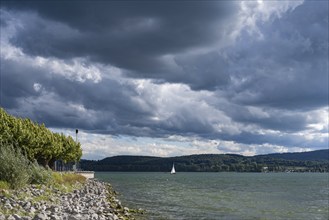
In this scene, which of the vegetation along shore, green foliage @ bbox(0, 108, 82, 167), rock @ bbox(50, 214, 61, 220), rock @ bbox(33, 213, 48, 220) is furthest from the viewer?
green foliage @ bbox(0, 108, 82, 167)

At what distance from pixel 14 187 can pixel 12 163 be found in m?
2.03

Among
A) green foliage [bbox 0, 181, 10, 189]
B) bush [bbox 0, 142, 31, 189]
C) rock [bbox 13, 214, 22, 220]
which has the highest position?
bush [bbox 0, 142, 31, 189]

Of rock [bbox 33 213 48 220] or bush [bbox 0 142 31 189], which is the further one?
bush [bbox 0 142 31 189]

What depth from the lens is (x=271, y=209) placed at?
1996 inches

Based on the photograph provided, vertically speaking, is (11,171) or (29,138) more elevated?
(29,138)

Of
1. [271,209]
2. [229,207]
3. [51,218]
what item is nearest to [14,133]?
[229,207]

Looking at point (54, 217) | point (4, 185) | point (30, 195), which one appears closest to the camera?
point (54, 217)

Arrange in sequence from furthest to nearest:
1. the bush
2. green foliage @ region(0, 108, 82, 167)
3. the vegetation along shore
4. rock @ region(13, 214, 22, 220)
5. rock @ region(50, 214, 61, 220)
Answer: green foliage @ region(0, 108, 82, 167), the bush, the vegetation along shore, rock @ region(50, 214, 61, 220), rock @ region(13, 214, 22, 220)

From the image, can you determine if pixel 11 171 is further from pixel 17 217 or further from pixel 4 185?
pixel 17 217

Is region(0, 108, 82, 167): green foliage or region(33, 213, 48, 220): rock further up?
region(0, 108, 82, 167): green foliage

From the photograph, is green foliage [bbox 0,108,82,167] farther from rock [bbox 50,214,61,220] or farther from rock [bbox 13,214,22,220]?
rock [bbox 13,214,22,220]

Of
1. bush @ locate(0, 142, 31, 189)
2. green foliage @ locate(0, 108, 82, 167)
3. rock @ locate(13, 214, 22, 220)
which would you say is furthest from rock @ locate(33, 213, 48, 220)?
green foliage @ locate(0, 108, 82, 167)

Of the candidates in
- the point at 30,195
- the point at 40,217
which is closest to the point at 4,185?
the point at 30,195

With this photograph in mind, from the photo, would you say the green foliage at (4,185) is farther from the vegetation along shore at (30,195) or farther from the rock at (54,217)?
the rock at (54,217)
